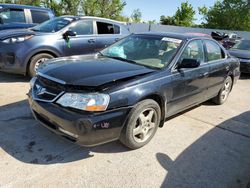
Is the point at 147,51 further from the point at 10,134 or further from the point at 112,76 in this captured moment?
the point at 10,134

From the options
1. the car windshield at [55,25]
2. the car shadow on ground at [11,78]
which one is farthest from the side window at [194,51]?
the car shadow on ground at [11,78]

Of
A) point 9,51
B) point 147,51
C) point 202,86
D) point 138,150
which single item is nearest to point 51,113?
point 138,150

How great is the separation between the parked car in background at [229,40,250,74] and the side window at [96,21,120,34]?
4.98 meters

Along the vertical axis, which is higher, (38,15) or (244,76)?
(38,15)

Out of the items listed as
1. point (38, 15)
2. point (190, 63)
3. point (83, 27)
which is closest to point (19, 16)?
point (38, 15)

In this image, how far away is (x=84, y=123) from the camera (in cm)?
287

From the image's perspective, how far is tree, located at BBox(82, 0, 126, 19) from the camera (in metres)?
32.5

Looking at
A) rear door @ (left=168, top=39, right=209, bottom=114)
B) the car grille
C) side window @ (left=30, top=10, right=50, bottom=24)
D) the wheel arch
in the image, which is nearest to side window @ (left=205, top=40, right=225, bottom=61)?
rear door @ (left=168, top=39, right=209, bottom=114)

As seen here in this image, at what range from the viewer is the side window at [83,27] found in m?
6.76

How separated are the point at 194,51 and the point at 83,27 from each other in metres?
3.56

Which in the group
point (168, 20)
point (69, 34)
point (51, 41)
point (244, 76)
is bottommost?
point (244, 76)

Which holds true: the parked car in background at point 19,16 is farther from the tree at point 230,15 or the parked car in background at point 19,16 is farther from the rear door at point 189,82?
the tree at point 230,15

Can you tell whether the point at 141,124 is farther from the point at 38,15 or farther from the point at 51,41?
the point at 38,15

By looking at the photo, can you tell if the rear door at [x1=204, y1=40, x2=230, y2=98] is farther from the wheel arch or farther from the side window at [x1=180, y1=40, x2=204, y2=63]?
the wheel arch
